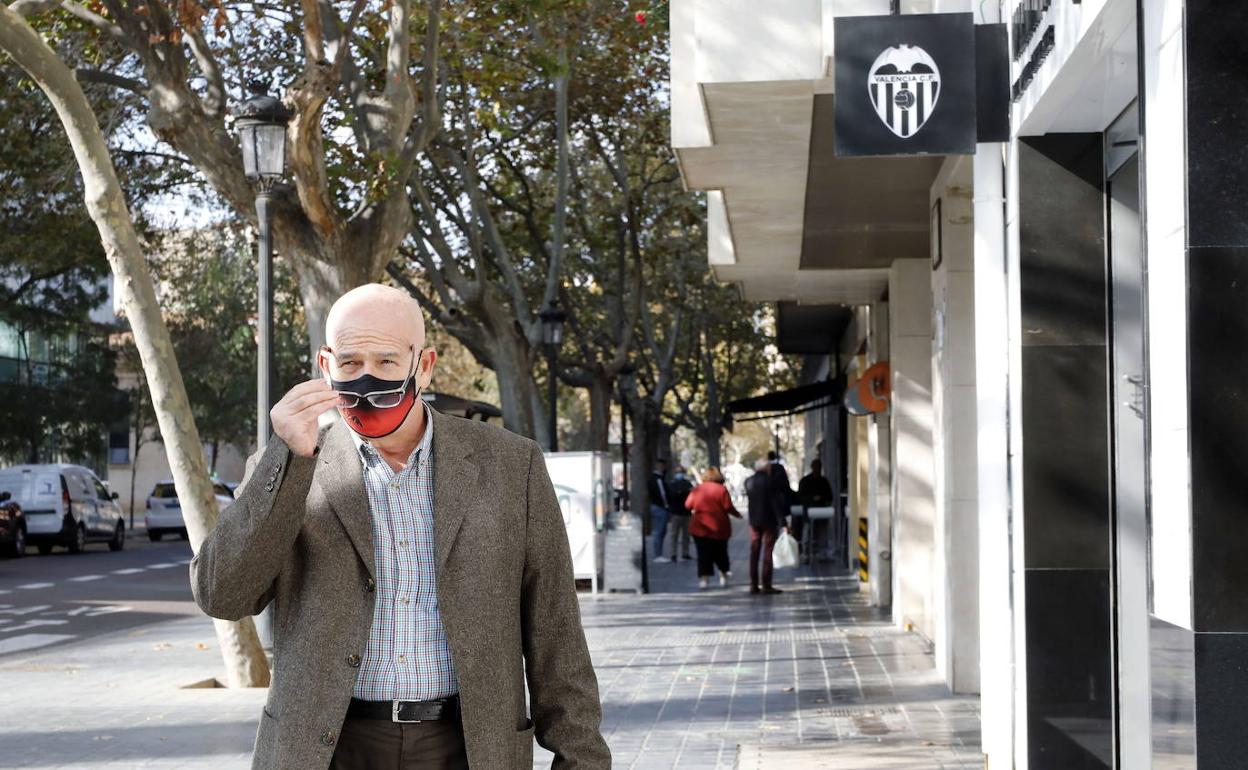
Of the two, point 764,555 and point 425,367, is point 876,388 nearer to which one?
point 764,555

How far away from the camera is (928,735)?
9.38m

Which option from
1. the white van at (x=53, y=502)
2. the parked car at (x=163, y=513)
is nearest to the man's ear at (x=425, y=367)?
the white van at (x=53, y=502)

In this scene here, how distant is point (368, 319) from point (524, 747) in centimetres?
89

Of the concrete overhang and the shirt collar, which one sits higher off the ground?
the concrete overhang

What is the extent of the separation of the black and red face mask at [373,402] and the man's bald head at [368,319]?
50 mm

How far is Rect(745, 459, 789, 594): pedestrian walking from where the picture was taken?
→ 19.9 metres

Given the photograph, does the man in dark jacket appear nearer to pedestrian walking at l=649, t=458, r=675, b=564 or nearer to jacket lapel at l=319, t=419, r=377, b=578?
pedestrian walking at l=649, t=458, r=675, b=564

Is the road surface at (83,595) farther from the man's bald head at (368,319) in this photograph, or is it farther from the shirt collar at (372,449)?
the man's bald head at (368,319)

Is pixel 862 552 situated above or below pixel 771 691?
above

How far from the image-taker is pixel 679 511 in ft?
89.2

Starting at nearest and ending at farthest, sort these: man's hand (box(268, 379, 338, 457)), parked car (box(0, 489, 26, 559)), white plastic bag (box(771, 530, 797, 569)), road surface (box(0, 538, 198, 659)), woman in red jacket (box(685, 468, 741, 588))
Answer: man's hand (box(268, 379, 338, 457))
road surface (box(0, 538, 198, 659))
white plastic bag (box(771, 530, 797, 569))
woman in red jacket (box(685, 468, 741, 588))
parked car (box(0, 489, 26, 559))

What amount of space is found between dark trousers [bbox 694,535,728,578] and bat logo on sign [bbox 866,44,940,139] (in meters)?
14.5

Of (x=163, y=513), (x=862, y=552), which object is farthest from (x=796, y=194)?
(x=163, y=513)

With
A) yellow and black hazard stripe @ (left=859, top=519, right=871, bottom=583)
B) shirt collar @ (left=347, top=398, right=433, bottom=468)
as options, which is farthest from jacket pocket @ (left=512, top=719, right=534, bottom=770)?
yellow and black hazard stripe @ (left=859, top=519, right=871, bottom=583)
